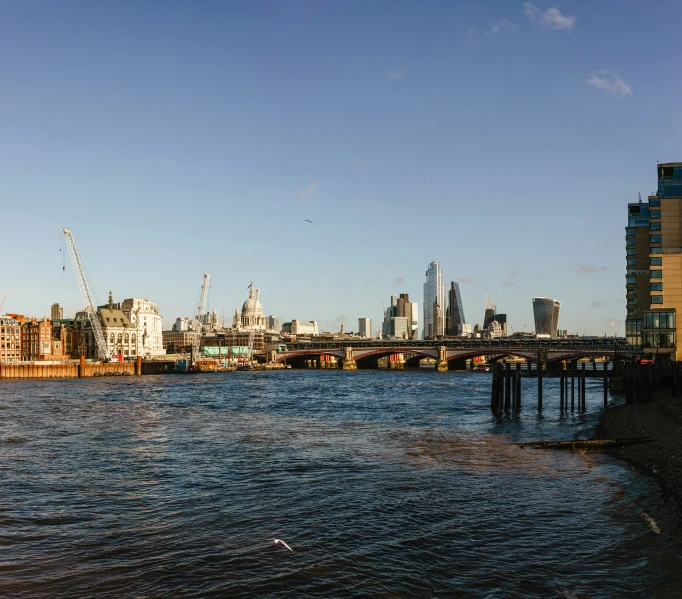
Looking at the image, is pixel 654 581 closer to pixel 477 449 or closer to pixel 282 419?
pixel 477 449

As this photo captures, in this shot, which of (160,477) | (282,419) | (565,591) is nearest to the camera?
(565,591)

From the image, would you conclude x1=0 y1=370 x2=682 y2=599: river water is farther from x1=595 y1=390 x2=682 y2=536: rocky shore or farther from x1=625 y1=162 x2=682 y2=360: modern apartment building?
x1=625 y1=162 x2=682 y2=360: modern apartment building

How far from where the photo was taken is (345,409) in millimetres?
75375

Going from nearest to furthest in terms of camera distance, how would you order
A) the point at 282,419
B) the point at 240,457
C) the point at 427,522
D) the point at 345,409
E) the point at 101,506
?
the point at 427,522, the point at 101,506, the point at 240,457, the point at 282,419, the point at 345,409

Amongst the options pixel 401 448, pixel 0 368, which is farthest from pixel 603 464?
pixel 0 368

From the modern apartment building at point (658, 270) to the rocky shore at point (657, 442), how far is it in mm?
41620

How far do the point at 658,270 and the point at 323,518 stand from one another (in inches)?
4057

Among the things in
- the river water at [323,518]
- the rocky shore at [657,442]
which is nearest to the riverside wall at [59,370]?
the river water at [323,518]

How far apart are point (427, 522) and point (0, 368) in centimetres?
15808

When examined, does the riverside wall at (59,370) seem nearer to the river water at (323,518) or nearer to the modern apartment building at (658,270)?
the river water at (323,518)

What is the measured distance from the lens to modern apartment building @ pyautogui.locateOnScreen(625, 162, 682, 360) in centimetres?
10138

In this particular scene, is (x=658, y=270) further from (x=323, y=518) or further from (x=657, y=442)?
(x=323, y=518)

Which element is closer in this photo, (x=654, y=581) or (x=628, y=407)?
(x=654, y=581)

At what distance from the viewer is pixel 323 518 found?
25641mm
